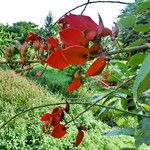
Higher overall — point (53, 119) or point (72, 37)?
point (72, 37)

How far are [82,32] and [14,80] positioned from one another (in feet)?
22.8

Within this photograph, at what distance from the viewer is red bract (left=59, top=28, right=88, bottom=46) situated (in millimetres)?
520

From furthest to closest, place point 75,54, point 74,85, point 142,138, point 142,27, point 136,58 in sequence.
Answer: point 142,138 < point 142,27 < point 136,58 < point 74,85 < point 75,54

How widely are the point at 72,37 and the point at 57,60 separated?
4cm

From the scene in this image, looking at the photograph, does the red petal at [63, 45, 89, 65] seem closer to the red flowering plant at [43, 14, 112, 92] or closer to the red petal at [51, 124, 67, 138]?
the red flowering plant at [43, 14, 112, 92]

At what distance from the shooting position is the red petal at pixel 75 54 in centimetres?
49

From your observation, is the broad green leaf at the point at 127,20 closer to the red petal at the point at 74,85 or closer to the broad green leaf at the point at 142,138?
the red petal at the point at 74,85

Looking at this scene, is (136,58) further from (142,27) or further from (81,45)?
(81,45)

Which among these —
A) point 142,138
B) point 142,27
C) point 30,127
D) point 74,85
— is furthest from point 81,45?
point 30,127

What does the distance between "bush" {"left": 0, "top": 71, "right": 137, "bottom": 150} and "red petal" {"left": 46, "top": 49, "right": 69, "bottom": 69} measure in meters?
4.21

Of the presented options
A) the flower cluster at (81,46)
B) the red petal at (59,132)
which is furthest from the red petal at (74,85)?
the red petal at (59,132)

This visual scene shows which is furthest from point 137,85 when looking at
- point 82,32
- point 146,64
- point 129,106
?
point 129,106

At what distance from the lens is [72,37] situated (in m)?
0.52

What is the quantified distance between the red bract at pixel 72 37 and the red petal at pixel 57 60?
27 millimetres
